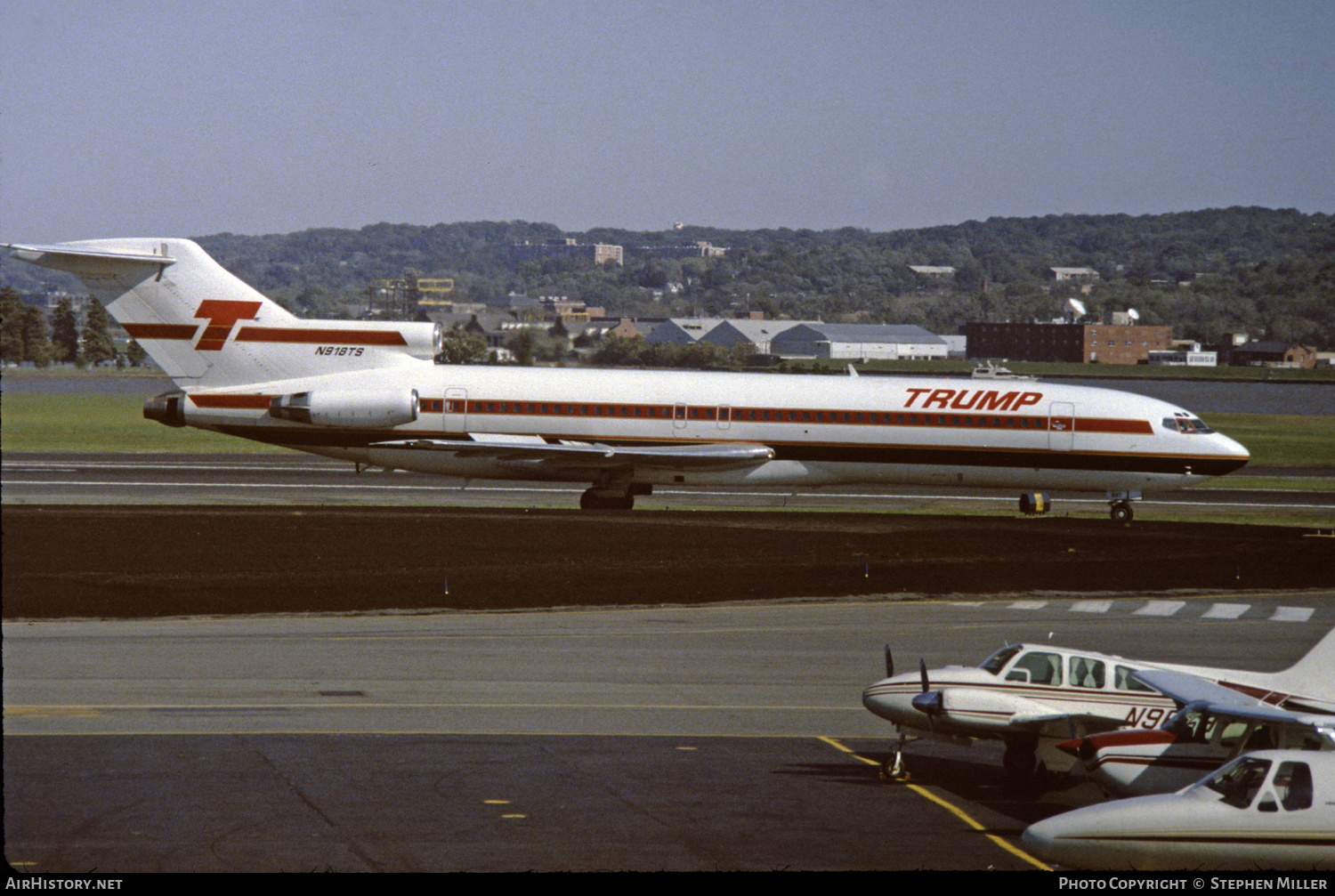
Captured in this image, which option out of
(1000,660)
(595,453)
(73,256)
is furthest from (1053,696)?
(73,256)

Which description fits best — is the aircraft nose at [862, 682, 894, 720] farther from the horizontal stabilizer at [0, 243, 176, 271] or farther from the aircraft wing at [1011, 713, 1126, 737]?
the horizontal stabilizer at [0, 243, 176, 271]

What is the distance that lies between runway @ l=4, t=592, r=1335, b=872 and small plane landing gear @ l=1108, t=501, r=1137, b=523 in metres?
13.4

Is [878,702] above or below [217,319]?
below

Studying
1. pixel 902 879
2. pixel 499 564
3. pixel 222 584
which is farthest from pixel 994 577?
pixel 902 879

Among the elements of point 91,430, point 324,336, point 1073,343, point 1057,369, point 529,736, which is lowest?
point 529,736

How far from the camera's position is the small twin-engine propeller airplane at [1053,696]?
19.3m

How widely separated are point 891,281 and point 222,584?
6636 inches

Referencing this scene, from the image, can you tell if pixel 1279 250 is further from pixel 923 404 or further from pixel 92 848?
pixel 92 848

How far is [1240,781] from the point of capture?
14906mm

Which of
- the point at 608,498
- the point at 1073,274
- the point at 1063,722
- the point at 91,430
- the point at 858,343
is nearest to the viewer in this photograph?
the point at 1063,722

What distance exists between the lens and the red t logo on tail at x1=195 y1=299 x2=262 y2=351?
1925 inches

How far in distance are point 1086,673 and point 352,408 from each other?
108ft

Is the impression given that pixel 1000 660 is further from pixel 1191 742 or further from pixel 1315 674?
pixel 1315 674

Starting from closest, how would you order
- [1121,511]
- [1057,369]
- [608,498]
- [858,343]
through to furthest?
[608,498], [1121,511], [1057,369], [858,343]
